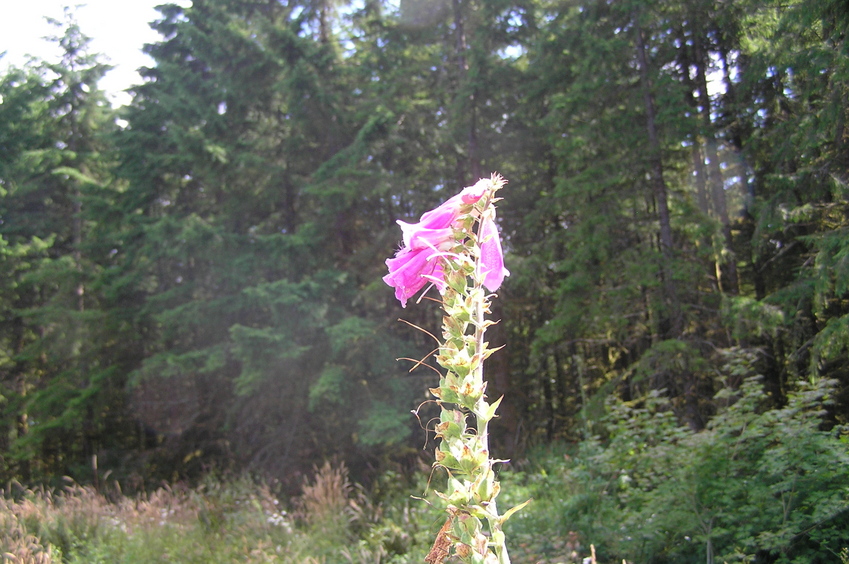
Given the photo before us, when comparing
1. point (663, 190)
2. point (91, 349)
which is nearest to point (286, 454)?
point (91, 349)

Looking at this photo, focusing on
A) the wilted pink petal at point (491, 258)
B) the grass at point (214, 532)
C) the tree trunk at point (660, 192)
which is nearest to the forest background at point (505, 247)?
the tree trunk at point (660, 192)

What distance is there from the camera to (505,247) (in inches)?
377

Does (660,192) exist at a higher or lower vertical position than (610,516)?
higher

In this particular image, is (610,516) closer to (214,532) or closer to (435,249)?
(214,532)

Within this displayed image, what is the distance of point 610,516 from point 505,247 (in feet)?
18.2

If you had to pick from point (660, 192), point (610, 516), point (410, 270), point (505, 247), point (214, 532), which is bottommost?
point (214, 532)

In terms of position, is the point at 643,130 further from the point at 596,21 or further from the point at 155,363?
the point at 155,363

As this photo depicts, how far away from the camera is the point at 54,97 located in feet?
48.0

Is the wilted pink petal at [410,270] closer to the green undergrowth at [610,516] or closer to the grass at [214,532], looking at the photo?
the green undergrowth at [610,516]

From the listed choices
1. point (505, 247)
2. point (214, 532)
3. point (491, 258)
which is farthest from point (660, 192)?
point (491, 258)

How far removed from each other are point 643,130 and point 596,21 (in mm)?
1746

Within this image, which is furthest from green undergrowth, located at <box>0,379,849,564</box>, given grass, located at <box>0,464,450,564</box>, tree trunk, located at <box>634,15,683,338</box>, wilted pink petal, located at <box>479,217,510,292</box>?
wilted pink petal, located at <box>479,217,510,292</box>

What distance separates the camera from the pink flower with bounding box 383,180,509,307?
1079 mm

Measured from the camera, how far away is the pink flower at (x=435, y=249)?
1079 millimetres
